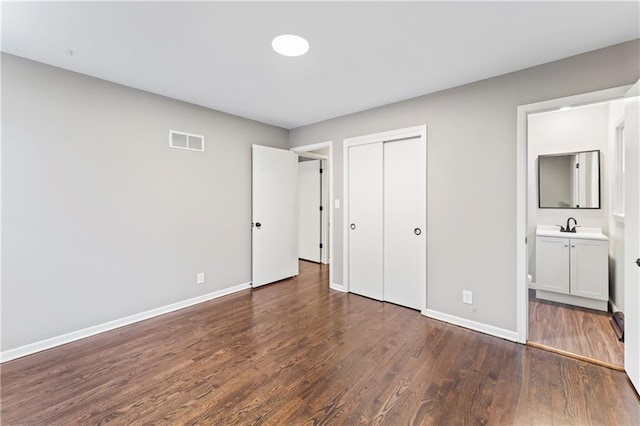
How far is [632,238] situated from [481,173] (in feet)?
3.75

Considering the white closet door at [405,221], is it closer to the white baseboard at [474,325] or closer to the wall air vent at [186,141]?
the white baseboard at [474,325]

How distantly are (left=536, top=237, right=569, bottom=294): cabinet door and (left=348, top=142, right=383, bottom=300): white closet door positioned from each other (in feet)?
6.65

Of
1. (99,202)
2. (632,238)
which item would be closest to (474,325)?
(632,238)

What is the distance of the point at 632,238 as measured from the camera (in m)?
1.91

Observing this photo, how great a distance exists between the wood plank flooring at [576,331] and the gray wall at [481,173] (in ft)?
1.38

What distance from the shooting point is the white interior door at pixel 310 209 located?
5.75 m

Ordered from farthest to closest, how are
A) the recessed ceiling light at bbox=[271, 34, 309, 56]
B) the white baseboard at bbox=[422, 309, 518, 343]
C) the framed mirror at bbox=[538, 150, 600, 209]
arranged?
the framed mirror at bbox=[538, 150, 600, 209]
the white baseboard at bbox=[422, 309, 518, 343]
the recessed ceiling light at bbox=[271, 34, 309, 56]

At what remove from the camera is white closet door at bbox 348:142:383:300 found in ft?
11.8

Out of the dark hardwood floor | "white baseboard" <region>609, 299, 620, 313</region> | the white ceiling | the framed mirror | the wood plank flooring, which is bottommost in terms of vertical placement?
the dark hardwood floor

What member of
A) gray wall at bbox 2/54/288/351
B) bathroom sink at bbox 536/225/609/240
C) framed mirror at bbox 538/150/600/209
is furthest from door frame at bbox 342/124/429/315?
framed mirror at bbox 538/150/600/209

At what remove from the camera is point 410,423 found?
5.25 feet

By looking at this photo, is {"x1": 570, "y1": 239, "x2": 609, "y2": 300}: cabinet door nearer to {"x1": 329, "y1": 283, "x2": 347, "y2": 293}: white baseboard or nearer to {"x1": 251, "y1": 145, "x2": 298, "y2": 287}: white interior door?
{"x1": 329, "y1": 283, "x2": 347, "y2": 293}: white baseboard

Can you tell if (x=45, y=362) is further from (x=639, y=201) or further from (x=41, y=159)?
(x=639, y=201)

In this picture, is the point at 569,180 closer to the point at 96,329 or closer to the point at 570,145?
the point at 570,145
